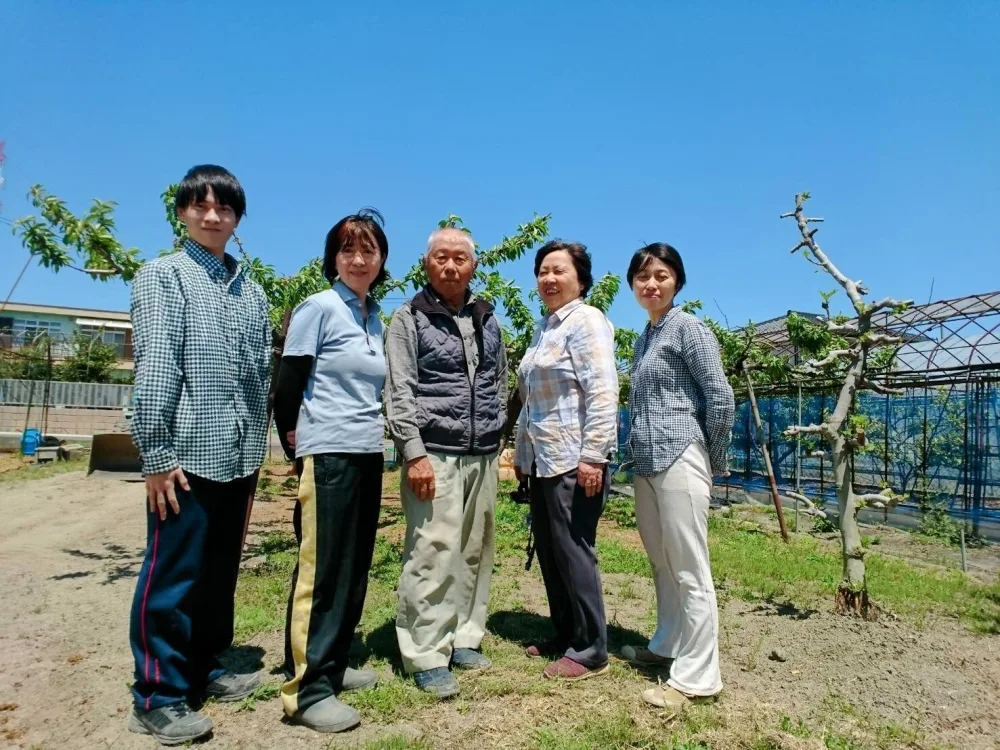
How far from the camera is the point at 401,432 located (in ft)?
8.80

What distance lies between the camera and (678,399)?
2.81 metres

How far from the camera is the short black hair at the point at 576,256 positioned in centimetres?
309

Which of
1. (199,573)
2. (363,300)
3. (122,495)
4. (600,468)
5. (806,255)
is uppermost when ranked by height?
(806,255)

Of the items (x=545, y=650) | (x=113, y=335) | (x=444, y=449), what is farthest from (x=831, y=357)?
(x=113, y=335)

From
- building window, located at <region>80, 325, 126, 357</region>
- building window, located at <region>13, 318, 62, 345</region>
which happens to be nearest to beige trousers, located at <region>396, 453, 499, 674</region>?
building window, located at <region>13, 318, 62, 345</region>

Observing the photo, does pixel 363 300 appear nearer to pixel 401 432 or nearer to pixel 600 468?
pixel 401 432

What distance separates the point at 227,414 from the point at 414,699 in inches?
51.6

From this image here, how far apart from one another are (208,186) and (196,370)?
70 centimetres

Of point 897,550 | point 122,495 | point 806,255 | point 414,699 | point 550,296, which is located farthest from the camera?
point 122,495

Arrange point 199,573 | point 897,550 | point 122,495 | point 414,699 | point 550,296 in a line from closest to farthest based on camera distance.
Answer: point 199,573 < point 414,699 < point 550,296 < point 897,550 < point 122,495

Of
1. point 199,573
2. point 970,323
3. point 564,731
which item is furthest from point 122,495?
point 970,323

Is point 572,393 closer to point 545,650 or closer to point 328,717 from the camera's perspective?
point 545,650

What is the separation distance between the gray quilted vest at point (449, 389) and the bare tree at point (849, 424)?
7.00 ft

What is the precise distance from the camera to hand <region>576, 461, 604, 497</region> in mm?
2797
